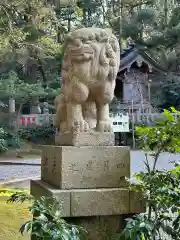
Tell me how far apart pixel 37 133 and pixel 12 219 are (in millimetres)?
15895

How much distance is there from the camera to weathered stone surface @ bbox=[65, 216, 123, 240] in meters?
3.96

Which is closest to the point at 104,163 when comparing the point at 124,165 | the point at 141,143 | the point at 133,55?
the point at 124,165

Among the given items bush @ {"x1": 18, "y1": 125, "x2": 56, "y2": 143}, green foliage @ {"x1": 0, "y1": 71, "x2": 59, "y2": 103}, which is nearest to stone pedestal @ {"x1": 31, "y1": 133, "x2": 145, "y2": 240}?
green foliage @ {"x1": 0, "y1": 71, "x2": 59, "y2": 103}

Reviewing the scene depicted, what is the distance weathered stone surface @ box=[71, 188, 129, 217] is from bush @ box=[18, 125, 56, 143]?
18.5 metres

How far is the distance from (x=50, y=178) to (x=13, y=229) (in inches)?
77.9

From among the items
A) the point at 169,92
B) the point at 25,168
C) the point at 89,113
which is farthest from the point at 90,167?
the point at 169,92

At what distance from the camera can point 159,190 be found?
10.6 ft

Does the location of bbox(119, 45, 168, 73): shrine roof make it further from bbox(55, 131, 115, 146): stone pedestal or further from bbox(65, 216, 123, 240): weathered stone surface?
bbox(65, 216, 123, 240): weathered stone surface

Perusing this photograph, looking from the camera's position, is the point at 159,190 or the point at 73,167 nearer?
the point at 159,190

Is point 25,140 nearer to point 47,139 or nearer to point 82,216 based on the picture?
→ point 47,139

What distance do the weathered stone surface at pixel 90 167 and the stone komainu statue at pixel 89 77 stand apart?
0.96ft

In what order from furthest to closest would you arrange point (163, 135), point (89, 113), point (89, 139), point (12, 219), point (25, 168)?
point (25, 168) < point (12, 219) < point (89, 113) < point (89, 139) < point (163, 135)

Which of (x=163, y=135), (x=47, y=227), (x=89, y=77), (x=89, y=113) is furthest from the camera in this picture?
(x=89, y=113)

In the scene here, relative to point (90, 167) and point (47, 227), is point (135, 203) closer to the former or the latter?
point (90, 167)
